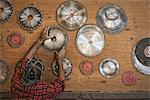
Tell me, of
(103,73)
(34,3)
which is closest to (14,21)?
(34,3)

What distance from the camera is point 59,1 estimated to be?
8.64 feet

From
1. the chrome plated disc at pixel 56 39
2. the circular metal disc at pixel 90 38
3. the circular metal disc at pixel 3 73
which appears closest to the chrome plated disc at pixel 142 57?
the circular metal disc at pixel 90 38

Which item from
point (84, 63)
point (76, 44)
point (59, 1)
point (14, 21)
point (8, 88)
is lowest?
point (8, 88)

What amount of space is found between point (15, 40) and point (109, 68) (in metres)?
0.89

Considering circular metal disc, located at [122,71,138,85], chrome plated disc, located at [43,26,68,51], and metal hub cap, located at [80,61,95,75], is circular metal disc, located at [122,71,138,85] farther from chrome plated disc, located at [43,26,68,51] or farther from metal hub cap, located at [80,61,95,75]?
chrome plated disc, located at [43,26,68,51]

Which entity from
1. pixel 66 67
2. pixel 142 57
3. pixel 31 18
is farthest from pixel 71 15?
pixel 142 57

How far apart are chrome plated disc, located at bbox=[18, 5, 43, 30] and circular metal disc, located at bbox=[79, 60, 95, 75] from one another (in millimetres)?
548

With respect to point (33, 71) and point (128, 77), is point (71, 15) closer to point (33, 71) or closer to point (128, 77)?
point (33, 71)

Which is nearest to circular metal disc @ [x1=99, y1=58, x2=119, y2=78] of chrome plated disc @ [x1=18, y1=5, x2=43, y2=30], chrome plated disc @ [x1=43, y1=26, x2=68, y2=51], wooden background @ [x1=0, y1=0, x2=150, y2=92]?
wooden background @ [x1=0, y1=0, x2=150, y2=92]

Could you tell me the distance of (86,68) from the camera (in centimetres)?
260

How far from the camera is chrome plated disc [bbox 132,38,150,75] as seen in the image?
261cm

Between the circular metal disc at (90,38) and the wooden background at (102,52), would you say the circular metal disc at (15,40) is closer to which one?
the wooden background at (102,52)

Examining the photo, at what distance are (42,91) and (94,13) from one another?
891mm

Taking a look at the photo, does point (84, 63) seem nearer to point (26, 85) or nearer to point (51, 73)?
point (51, 73)
